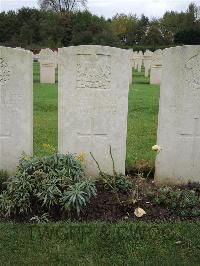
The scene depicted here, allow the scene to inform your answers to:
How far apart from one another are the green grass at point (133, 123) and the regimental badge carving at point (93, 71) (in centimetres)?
150

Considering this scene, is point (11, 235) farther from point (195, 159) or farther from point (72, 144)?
point (195, 159)

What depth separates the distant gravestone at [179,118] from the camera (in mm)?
5348

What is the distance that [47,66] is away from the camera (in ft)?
57.1

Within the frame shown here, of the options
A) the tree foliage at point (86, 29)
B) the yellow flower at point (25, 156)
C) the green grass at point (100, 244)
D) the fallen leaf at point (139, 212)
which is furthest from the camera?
the tree foliage at point (86, 29)

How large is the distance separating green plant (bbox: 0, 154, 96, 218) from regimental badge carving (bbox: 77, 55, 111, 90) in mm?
1105

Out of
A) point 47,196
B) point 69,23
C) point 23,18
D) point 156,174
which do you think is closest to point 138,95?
point 156,174

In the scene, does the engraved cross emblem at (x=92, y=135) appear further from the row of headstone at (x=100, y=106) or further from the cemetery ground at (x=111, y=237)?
the cemetery ground at (x=111, y=237)

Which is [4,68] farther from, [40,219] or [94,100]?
[40,219]

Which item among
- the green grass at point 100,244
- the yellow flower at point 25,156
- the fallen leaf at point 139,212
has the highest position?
the yellow flower at point 25,156

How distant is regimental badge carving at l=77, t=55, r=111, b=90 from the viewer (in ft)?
17.4

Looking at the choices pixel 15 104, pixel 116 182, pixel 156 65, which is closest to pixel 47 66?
pixel 156 65

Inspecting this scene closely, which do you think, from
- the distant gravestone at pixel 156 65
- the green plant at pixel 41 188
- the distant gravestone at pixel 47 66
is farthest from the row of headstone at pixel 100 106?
the distant gravestone at pixel 47 66

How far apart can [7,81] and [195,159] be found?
2.67 m

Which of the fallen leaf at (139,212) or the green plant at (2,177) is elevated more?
the green plant at (2,177)
